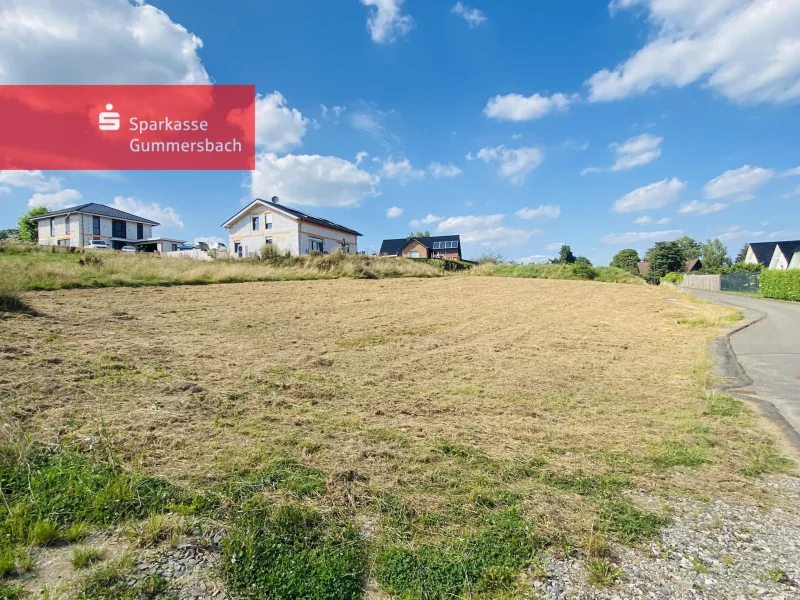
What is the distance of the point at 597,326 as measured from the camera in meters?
11.8

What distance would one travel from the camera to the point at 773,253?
170ft

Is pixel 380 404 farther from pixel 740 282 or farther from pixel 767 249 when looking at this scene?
pixel 767 249

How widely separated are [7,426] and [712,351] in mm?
11767

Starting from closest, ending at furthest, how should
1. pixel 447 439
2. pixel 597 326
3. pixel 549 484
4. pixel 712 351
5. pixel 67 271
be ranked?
pixel 549 484, pixel 447 439, pixel 712 351, pixel 597 326, pixel 67 271

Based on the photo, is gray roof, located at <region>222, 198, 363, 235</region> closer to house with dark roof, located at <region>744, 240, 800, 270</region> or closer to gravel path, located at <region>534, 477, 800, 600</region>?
gravel path, located at <region>534, 477, 800, 600</region>

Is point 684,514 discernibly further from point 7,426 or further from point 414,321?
point 414,321

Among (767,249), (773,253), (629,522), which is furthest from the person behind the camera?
(767,249)

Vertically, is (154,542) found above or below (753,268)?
below

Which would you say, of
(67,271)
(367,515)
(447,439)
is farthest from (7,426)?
(67,271)

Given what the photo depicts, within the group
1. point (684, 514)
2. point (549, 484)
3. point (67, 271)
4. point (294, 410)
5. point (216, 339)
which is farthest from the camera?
point (67, 271)

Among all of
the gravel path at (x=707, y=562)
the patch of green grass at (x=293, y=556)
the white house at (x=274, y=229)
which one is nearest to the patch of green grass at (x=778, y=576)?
the gravel path at (x=707, y=562)

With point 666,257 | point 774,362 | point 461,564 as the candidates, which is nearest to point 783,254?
point 666,257

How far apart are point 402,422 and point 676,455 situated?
2.59 m

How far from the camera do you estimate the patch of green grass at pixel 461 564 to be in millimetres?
2010
